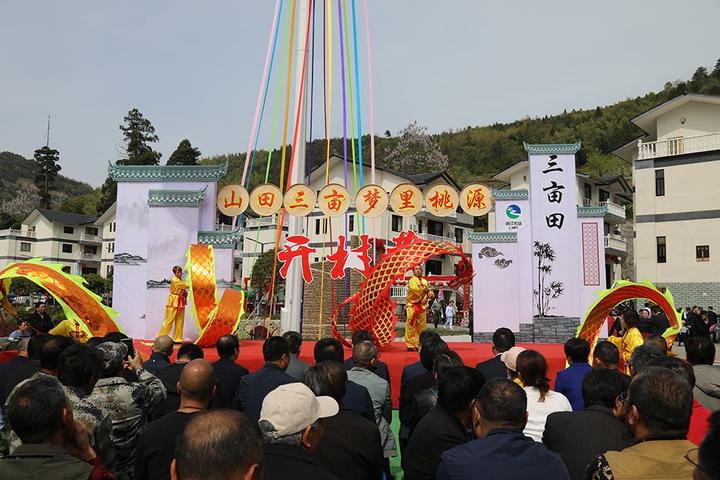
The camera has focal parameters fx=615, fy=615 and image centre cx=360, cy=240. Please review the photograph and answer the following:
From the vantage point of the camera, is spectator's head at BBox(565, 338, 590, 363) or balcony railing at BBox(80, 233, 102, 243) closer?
spectator's head at BBox(565, 338, 590, 363)

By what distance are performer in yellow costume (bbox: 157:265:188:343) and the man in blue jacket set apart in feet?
25.8

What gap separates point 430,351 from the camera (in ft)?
Result: 12.7

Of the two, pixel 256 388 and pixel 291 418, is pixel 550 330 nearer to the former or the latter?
pixel 256 388

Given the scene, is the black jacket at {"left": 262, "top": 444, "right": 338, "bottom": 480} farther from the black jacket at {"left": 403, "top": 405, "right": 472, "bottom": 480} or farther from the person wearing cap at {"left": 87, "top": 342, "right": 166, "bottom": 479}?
the person wearing cap at {"left": 87, "top": 342, "right": 166, "bottom": 479}

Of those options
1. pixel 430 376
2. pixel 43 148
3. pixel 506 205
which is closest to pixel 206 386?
pixel 430 376

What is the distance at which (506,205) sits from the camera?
13.5m

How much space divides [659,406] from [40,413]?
1.90 metres

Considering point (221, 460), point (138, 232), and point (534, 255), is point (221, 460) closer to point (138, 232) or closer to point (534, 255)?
point (138, 232)

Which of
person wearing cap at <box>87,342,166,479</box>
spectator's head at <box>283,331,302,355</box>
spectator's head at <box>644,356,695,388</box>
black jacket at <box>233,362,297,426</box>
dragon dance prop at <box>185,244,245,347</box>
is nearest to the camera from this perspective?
person wearing cap at <box>87,342,166,479</box>

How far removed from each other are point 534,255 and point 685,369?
921cm

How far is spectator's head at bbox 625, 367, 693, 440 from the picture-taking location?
73.2 inches

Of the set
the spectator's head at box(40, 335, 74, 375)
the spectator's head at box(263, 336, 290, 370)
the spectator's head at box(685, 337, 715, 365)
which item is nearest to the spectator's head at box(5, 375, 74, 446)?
the spectator's head at box(40, 335, 74, 375)

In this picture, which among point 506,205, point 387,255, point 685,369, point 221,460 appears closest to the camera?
point 221,460

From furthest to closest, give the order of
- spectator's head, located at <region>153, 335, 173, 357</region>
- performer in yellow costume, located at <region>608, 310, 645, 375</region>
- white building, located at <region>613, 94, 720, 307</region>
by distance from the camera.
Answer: white building, located at <region>613, 94, 720, 307</region> → performer in yellow costume, located at <region>608, 310, 645, 375</region> → spectator's head, located at <region>153, 335, 173, 357</region>
